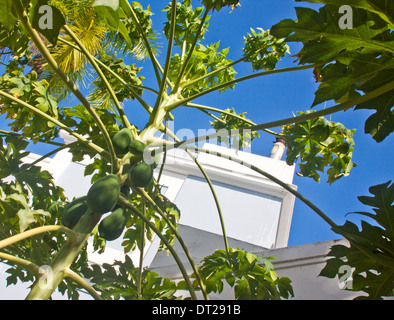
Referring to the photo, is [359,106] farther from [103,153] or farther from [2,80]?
[2,80]

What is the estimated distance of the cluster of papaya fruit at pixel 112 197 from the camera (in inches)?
51.0

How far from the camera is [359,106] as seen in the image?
149 cm

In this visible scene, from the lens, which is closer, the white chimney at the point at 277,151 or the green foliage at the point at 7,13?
the green foliage at the point at 7,13

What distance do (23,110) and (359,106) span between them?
2057mm

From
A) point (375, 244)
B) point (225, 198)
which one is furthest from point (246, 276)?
point (225, 198)

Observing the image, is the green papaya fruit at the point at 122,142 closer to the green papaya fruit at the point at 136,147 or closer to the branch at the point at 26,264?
the green papaya fruit at the point at 136,147

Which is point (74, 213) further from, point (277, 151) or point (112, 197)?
point (277, 151)

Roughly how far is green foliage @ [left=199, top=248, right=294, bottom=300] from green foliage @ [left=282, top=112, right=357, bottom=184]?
885 mm

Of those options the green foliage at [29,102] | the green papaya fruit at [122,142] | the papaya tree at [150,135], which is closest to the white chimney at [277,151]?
the papaya tree at [150,135]

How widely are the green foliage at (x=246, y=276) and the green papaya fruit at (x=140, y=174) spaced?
0.77m

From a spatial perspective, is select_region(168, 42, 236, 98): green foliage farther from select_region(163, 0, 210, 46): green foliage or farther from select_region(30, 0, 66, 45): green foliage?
select_region(30, 0, 66, 45): green foliage

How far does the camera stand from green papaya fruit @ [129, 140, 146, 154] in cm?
159

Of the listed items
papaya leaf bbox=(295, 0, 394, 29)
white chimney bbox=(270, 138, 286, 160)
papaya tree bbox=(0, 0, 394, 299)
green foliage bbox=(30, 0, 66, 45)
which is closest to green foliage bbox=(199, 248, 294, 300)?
papaya tree bbox=(0, 0, 394, 299)
